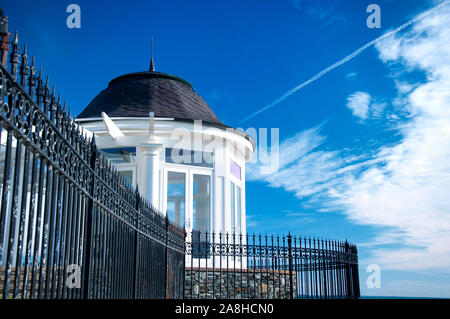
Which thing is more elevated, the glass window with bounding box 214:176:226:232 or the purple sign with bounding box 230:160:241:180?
the purple sign with bounding box 230:160:241:180

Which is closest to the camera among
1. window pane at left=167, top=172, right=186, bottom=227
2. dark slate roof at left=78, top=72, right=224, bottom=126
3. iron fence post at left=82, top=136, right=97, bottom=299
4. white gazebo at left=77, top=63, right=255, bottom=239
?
iron fence post at left=82, top=136, right=97, bottom=299

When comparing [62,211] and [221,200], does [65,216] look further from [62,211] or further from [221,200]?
[221,200]

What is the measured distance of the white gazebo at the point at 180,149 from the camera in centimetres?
1249

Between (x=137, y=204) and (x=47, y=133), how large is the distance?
2.84 metres

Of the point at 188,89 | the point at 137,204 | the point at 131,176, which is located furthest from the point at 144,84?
the point at 137,204

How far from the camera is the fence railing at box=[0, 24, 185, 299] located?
283cm

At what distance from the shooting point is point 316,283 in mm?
11852

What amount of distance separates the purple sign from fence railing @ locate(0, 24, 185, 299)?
739 cm

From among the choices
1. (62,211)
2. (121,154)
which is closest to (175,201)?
(121,154)

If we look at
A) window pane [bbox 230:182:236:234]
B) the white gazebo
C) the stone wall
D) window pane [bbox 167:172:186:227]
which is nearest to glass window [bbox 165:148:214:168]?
the white gazebo

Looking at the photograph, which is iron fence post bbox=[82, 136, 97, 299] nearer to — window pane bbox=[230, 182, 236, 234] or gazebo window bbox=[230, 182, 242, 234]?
gazebo window bbox=[230, 182, 242, 234]

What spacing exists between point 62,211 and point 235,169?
10926 millimetres

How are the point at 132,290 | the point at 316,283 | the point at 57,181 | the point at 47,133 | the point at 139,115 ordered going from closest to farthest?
the point at 47,133 → the point at 57,181 → the point at 132,290 → the point at 316,283 → the point at 139,115
